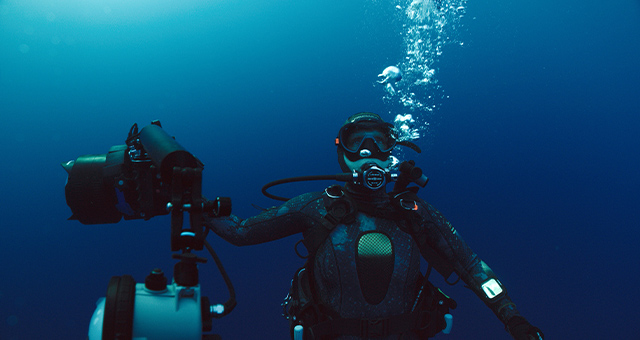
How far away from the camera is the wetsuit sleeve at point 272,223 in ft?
9.52

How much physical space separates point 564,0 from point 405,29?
638 cm

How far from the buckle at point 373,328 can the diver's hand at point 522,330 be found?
0.97 metres

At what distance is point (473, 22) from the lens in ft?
38.6

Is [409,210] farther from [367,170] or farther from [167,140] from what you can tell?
[167,140]

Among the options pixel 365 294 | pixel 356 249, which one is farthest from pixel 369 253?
pixel 365 294

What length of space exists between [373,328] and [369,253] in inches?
22.1

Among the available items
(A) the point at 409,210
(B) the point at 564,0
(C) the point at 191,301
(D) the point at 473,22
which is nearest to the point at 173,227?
(C) the point at 191,301

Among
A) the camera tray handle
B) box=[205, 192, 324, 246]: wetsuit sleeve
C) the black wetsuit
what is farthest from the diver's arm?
the camera tray handle

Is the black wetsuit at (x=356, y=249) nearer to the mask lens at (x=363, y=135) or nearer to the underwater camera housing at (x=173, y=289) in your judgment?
the mask lens at (x=363, y=135)

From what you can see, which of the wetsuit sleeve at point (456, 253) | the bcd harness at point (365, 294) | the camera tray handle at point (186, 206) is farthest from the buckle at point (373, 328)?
the camera tray handle at point (186, 206)

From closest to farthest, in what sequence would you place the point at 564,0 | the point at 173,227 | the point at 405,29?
the point at 173,227 < the point at 405,29 < the point at 564,0

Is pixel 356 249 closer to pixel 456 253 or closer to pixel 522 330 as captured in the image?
pixel 456 253

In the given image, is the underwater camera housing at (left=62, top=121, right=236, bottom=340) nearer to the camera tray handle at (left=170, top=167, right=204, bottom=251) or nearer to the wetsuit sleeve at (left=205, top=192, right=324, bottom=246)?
the camera tray handle at (left=170, top=167, right=204, bottom=251)

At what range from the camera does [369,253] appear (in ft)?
9.15
